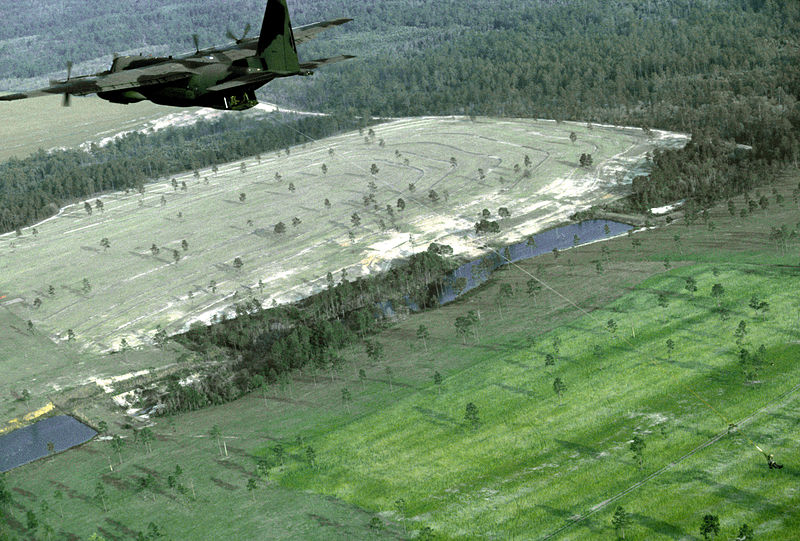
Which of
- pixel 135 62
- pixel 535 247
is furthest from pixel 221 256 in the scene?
pixel 135 62

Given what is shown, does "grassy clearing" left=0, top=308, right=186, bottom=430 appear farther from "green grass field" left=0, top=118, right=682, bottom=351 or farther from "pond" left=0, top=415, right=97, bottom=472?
"green grass field" left=0, top=118, right=682, bottom=351

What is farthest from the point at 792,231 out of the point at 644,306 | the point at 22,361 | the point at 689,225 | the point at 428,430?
the point at 22,361

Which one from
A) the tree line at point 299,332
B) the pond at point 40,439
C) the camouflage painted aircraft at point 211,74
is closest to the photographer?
the camouflage painted aircraft at point 211,74

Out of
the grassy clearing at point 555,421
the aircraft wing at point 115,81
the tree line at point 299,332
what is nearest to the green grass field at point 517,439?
the grassy clearing at point 555,421

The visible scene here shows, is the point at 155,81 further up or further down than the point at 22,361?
further up

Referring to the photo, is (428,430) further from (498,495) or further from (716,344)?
(716,344)

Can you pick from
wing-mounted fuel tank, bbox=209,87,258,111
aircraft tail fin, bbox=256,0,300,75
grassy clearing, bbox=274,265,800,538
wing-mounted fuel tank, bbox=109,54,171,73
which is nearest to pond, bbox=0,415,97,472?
grassy clearing, bbox=274,265,800,538

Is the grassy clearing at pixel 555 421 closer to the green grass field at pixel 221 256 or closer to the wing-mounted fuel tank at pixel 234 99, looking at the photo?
the wing-mounted fuel tank at pixel 234 99
